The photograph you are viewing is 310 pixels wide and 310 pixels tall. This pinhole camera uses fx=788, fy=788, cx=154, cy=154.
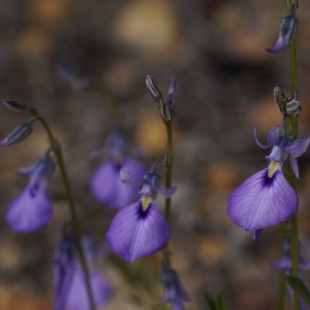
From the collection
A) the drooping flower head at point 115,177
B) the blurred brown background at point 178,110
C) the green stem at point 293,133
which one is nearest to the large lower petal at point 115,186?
the drooping flower head at point 115,177

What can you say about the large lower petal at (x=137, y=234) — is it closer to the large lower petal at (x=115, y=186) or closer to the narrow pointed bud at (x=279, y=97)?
the narrow pointed bud at (x=279, y=97)

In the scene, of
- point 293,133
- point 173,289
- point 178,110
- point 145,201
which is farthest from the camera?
point 178,110

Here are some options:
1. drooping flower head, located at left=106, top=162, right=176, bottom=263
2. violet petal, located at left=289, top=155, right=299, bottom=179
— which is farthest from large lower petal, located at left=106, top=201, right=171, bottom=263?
violet petal, located at left=289, top=155, right=299, bottom=179

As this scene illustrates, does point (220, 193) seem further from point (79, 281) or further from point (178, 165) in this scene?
point (79, 281)

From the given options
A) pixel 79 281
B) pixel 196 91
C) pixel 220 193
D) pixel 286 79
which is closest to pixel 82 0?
pixel 196 91

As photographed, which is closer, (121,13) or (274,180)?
(274,180)

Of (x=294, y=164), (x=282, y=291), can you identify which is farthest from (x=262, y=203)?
(x=282, y=291)

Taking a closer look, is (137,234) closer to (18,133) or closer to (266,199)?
(266,199)
